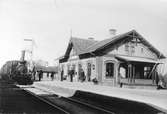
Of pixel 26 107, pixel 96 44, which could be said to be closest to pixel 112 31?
pixel 96 44

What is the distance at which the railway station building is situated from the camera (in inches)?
991

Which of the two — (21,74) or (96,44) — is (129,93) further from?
(96,44)

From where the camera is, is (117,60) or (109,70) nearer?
(109,70)

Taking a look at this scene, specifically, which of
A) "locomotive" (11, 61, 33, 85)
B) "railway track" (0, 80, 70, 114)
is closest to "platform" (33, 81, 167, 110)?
"locomotive" (11, 61, 33, 85)

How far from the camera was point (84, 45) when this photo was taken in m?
30.7

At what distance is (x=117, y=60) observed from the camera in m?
26.3

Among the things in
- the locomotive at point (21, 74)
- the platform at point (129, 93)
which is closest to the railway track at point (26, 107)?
the platform at point (129, 93)

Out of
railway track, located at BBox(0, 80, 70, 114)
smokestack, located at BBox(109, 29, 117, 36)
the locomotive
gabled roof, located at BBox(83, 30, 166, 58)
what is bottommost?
railway track, located at BBox(0, 80, 70, 114)

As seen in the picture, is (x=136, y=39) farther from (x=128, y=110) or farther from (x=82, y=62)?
(x=128, y=110)

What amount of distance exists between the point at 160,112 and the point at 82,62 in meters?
20.2

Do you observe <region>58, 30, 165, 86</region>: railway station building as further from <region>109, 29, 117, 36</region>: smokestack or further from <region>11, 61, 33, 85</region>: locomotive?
<region>11, 61, 33, 85</region>: locomotive

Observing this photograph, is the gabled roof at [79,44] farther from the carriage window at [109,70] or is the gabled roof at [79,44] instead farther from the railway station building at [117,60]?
the carriage window at [109,70]

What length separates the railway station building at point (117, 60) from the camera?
25.2 meters

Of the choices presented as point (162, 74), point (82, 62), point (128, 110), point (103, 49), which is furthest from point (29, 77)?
point (128, 110)
